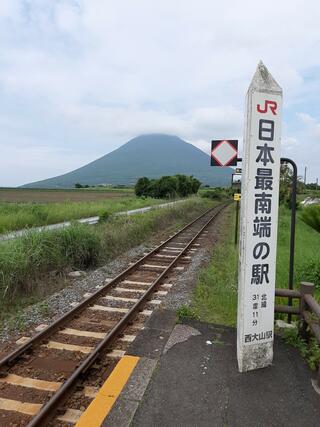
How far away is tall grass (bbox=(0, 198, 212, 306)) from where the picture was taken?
20.3ft

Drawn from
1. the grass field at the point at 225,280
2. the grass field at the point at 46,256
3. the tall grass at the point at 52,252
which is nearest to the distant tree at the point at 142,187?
the tall grass at the point at 52,252

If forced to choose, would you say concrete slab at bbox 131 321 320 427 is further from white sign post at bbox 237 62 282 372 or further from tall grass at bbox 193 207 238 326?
tall grass at bbox 193 207 238 326

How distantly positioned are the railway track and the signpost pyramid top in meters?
3.12

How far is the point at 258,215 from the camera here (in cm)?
316

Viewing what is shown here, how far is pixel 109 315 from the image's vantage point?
532cm

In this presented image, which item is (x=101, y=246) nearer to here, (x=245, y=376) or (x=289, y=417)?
(x=245, y=376)

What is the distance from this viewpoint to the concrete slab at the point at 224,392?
2.65 meters

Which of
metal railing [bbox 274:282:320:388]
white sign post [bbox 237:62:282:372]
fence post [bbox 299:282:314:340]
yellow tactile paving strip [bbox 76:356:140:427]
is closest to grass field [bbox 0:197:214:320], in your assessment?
yellow tactile paving strip [bbox 76:356:140:427]

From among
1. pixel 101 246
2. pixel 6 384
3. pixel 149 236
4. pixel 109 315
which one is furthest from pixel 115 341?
pixel 149 236

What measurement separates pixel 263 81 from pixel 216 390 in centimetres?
268

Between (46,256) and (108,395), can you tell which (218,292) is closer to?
(108,395)

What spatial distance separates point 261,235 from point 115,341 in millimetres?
2344

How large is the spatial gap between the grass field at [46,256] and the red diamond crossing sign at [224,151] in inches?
150

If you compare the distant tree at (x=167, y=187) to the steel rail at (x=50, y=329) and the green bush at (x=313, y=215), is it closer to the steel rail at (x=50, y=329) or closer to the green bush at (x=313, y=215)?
the green bush at (x=313, y=215)
